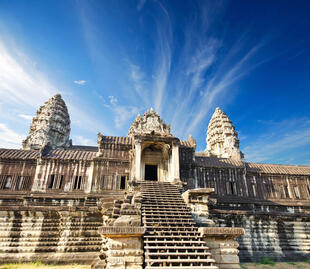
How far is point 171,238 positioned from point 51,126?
4326 centimetres

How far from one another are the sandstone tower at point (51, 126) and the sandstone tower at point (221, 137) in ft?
117

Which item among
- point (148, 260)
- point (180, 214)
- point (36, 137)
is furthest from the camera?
point (36, 137)

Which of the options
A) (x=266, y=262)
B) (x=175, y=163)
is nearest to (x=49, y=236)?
(x=175, y=163)

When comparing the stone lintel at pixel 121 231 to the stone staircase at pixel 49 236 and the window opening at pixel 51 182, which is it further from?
the window opening at pixel 51 182

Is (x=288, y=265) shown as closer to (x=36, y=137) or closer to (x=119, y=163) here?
(x=119, y=163)

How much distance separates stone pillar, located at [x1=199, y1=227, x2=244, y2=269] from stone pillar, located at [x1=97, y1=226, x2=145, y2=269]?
2639 millimetres

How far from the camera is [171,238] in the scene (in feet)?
25.2

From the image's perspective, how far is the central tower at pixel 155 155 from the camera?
16.6 m

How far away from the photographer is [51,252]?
11.4m

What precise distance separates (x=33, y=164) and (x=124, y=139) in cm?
963

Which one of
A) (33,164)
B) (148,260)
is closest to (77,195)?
(33,164)

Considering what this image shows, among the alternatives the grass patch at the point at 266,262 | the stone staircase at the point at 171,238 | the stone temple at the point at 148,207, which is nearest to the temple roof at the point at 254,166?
the stone temple at the point at 148,207

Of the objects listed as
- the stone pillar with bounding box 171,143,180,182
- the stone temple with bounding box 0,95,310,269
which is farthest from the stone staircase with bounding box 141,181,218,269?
the stone pillar with bounding box 171,143,180,182

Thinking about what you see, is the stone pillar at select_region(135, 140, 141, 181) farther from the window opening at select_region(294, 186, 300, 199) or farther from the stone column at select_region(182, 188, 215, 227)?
the window opening at select_region(294, 186, 300, 199)
